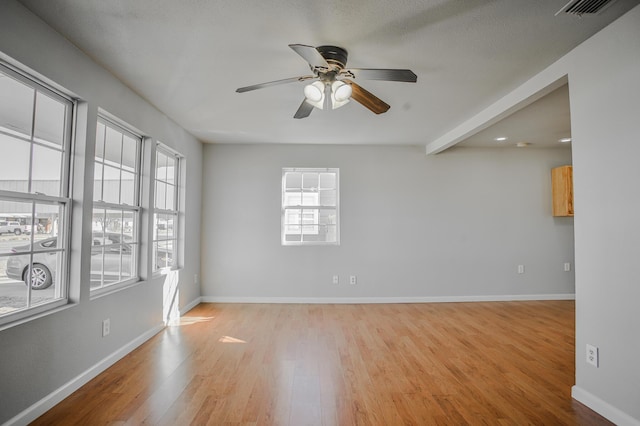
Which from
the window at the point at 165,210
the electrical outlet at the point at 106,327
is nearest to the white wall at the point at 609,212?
the electrical outlet at the point at 106,327

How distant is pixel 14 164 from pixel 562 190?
21.1 feet

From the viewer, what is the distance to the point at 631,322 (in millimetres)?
1994

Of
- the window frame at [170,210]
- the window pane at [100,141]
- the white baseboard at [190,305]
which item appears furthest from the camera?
the white baseboard at [190,305]

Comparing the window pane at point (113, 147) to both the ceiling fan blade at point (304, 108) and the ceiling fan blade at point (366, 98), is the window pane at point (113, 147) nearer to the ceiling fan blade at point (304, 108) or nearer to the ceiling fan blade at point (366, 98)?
the ceiling fan blade at point (304, 108)

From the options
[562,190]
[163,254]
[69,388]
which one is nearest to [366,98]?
[69,388]

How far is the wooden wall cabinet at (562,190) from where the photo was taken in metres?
5.15

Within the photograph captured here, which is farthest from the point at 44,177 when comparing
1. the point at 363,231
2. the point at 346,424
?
the point at 363,231

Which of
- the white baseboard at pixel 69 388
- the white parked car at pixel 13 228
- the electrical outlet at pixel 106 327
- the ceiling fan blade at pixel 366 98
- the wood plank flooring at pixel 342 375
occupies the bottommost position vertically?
the wood plank flooring at pixel 342 375

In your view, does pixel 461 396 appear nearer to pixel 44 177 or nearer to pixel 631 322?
pixel 631 322

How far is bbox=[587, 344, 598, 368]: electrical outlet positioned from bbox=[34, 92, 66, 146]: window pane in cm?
394

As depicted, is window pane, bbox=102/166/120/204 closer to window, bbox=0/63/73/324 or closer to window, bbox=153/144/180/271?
window, bbox=0/63/73/324

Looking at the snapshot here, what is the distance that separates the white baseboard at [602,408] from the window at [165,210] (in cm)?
407

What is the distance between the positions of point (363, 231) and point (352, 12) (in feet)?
12.0

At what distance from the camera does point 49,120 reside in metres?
2.38
